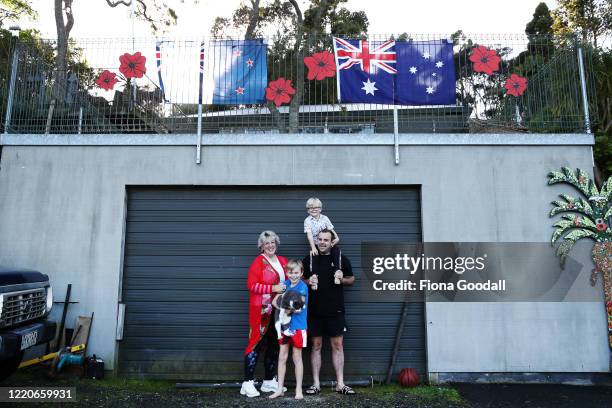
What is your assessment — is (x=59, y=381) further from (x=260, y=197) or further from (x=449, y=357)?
(x=449, y=357)

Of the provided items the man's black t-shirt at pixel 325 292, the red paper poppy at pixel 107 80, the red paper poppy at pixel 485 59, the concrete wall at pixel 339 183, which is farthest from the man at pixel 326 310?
the red paper poppy at pixel 107 80

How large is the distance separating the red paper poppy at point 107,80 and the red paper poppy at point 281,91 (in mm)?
2554

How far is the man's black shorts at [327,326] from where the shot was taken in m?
5.40

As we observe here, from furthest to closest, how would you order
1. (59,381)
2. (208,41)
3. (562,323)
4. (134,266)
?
(208,41) → (134,266) → (562,323) → (59,381)

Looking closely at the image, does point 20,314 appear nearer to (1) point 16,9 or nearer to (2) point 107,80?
(2) point 107,80

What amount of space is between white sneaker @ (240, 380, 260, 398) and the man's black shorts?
0.95 m

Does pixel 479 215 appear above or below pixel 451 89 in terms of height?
below

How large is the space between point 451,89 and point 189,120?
13.4ft

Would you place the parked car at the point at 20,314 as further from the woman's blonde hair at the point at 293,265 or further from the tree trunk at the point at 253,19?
the tree trunk at the point at 253,19

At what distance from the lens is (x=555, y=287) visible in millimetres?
6078

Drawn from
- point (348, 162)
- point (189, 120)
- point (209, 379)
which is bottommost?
point (209, 379)

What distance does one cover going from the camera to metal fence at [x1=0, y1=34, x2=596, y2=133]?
22.0 ft

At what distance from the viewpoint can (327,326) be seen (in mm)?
5430

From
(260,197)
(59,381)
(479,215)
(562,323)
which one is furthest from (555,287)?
(59,381)
